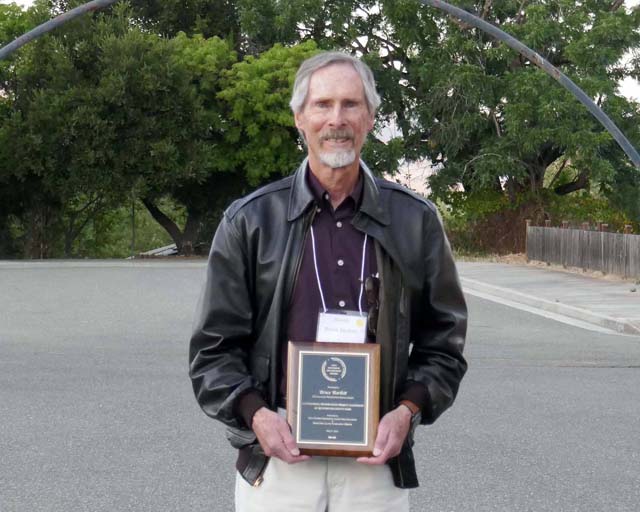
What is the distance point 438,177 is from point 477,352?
29174 millimetres

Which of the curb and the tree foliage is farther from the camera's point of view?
the tree foliage

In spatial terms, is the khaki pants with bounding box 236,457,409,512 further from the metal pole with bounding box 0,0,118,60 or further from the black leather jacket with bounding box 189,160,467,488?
the metal pole with bounding box 0,0,118,60

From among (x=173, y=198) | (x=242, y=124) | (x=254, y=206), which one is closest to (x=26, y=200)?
(x=173, y=198)

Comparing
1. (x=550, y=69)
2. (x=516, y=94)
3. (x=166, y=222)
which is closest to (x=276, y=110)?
(x=166, y=222)

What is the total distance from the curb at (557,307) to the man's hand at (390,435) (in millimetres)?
13426

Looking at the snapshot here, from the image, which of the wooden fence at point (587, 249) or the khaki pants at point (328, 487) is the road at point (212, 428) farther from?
the wooden fence at point (587, 249)

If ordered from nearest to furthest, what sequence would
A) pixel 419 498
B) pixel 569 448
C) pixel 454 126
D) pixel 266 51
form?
pixel 419 498, pixel 569 448, pixel 454 126, pixel 266 51

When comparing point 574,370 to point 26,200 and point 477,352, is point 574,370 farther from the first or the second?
point 26,200

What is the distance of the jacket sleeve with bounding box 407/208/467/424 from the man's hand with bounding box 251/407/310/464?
35 centimetres

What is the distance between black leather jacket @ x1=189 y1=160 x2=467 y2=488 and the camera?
288 centimetres

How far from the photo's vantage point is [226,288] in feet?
9.55

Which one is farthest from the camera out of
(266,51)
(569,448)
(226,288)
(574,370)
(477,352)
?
(266,51)

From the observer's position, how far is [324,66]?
9.63 ft

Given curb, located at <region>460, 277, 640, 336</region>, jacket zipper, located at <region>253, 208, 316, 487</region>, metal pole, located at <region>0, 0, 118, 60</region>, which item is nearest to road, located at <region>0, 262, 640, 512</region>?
curb, located at <region>460, 277, 640, 336</region>
